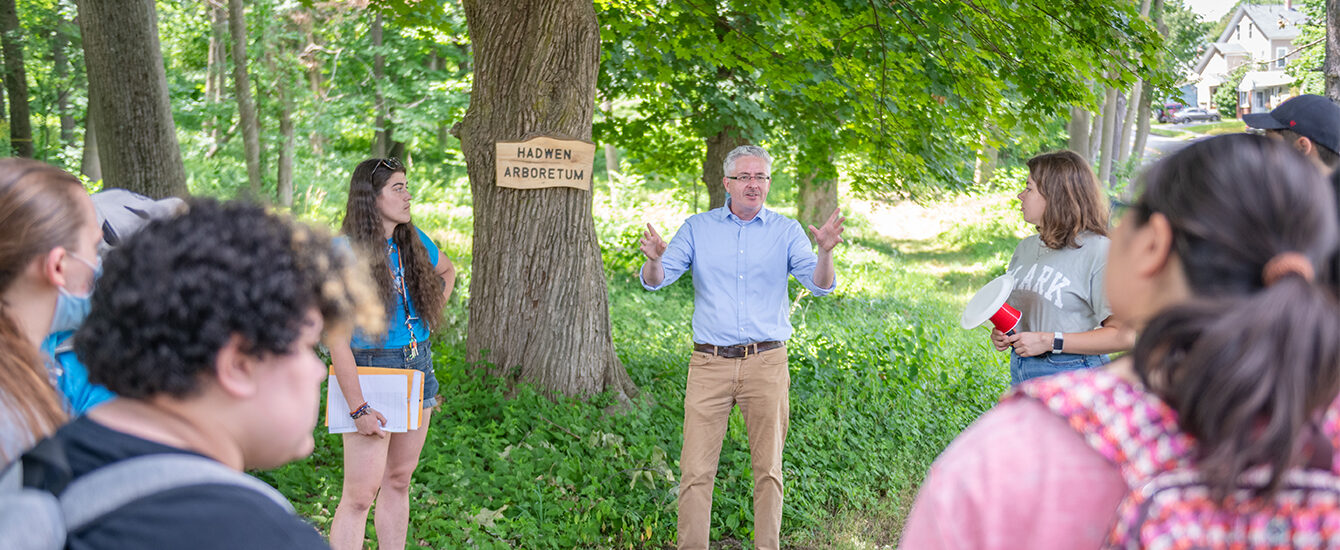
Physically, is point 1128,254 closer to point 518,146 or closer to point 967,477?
point 967,477

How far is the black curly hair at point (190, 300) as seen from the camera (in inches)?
48.5

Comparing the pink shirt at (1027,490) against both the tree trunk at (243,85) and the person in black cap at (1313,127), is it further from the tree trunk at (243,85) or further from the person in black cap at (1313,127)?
the tree trunk at (243,85)

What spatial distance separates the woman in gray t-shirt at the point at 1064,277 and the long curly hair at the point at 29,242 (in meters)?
3.34

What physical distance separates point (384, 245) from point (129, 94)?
419cm

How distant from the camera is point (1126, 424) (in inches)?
44.9

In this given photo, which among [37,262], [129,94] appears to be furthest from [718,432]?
[129,94]

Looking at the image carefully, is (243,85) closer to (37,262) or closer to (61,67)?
(61,67)

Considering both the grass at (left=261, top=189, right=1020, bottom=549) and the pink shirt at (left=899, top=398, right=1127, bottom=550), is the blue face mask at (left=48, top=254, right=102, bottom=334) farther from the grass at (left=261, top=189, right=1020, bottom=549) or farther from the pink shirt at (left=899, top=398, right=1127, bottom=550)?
the grass at (left=261, top=189, right=1020, bottom=549)

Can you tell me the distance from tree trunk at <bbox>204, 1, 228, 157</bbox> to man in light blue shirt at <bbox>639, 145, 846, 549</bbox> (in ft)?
47.8

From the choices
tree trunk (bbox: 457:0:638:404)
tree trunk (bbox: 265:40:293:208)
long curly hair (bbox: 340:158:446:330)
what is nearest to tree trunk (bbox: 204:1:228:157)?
tree trunk (bbox: 265:40:293:208)

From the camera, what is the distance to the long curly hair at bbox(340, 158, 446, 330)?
12.6 feet

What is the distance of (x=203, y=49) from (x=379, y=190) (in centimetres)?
1996

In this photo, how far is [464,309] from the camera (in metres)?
8.25

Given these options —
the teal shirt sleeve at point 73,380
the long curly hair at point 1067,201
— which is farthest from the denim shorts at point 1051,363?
the teal shirt sleeve at point 73,380
